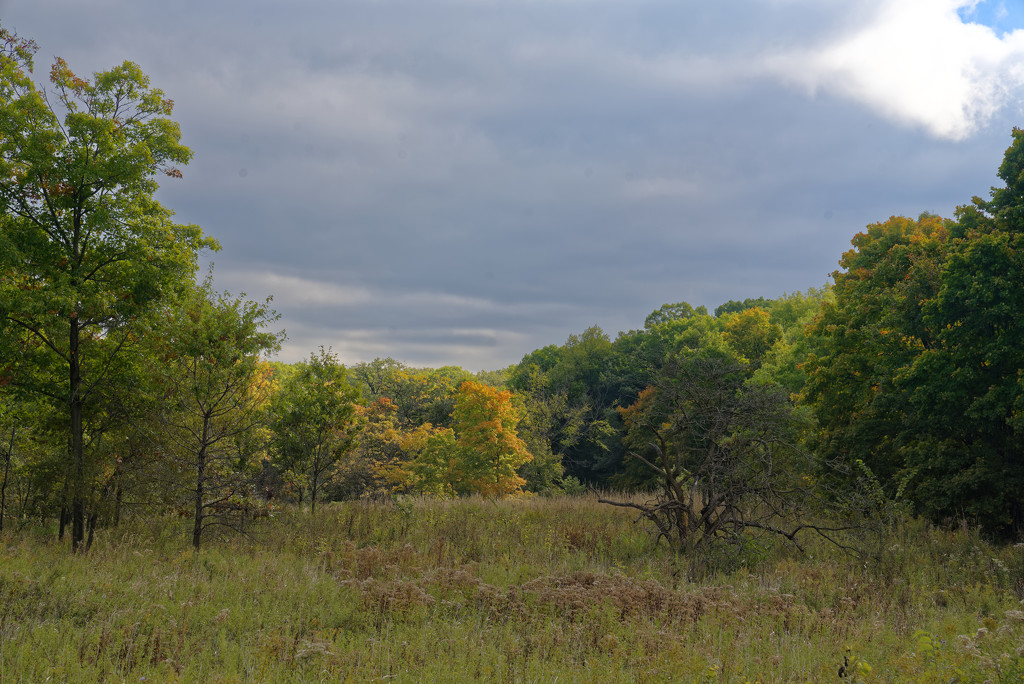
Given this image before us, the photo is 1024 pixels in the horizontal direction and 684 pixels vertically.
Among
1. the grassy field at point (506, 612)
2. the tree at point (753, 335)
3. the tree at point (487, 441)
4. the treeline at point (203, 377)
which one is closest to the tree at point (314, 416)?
the treeline at point (203, 377)

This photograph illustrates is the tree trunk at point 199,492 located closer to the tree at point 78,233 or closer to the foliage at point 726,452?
the tree at point 78,233

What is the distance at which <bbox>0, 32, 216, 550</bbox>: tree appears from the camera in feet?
50.7

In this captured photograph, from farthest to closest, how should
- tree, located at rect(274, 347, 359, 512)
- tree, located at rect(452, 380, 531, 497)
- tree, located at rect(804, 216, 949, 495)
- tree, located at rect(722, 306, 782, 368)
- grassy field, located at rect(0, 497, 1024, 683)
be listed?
tree, located at rect(722, 306, 782, 368) → tree, located at rect(452, 380, 531, 497) → tree, located at rect(804, 216, 949, 495) → tree, located at rect(274, 347, 359, 512) → grassy field, located at rect(0, 497, 1024, 683)

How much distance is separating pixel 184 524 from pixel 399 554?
9190mm

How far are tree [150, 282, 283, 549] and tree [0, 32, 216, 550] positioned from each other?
58.7 inches

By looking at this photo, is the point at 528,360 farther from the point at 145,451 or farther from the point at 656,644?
the point at 656,644

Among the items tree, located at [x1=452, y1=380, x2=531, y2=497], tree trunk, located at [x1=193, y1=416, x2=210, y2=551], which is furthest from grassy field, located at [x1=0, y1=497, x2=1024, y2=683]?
tree, located at [x1=452, y1=380, x2=531, y2=497]

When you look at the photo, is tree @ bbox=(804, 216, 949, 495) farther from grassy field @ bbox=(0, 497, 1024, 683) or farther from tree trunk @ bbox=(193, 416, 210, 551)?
tree trunk @ bbox=(193, 416, 210, 551)

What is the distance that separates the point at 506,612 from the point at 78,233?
49.9ft

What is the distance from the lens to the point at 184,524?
18.7 m

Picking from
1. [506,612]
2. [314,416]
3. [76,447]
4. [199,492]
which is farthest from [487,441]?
[506,612]

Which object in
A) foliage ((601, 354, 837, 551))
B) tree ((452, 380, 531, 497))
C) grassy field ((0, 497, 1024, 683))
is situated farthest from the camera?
tree ((452, 380, 531, 497))

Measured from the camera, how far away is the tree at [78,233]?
608 inches

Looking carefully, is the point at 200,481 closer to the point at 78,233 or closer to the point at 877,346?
the point at 78,233
